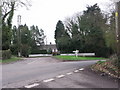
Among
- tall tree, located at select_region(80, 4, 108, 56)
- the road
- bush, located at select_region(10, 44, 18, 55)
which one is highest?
tall tree, located at select_region(80, 4, 108, 56)

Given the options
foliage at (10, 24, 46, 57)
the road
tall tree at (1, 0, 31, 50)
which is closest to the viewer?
the road

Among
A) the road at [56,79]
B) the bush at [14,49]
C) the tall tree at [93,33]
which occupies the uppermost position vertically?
the tall tree at [93,33]

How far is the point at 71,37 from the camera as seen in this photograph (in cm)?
6575

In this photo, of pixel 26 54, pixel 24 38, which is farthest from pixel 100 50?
pixel 24 38

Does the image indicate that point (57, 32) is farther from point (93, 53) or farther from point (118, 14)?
point (118, 14)

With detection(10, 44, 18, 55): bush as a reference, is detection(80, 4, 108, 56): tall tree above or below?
above

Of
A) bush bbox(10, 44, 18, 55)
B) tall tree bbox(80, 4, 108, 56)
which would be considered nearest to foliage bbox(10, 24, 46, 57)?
bush bbox(10, 44, 18, 55)

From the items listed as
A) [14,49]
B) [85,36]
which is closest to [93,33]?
[85,36]

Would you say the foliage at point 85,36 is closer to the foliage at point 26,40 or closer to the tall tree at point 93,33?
the tall tree at point 93,33

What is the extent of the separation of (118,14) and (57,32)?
6938 cm

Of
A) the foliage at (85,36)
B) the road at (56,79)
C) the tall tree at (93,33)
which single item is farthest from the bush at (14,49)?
the road at (56,79)

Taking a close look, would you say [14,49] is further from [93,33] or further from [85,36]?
[93,33]

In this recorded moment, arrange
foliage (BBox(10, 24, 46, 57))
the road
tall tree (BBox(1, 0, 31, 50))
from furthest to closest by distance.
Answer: foliage (BBox(10, 24, 46, 57)) < tall tree (BBox(1, 0, 31, 50)) < the road

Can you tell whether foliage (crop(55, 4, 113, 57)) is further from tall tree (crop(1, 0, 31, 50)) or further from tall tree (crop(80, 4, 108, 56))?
tall tree (crop(1, 0, 31, 50))
